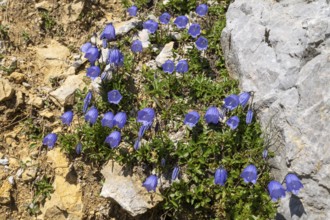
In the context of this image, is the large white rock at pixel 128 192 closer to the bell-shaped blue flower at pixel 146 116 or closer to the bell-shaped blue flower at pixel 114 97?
the bell-shaped blue flower at pixel 146 116

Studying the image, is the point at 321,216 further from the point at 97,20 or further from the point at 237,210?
the point at 97,20

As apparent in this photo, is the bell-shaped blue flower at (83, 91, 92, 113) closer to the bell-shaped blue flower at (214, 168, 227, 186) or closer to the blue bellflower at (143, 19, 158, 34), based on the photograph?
the blue bellflower at (143, 19, 158, 34)

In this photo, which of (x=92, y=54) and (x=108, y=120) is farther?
(x=92, y=54)

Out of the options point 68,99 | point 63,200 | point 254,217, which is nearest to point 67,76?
point 68,99

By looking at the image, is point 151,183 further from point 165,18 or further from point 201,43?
point 165,18

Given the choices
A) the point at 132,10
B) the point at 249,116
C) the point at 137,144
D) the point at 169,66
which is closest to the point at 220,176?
the point at 249,116

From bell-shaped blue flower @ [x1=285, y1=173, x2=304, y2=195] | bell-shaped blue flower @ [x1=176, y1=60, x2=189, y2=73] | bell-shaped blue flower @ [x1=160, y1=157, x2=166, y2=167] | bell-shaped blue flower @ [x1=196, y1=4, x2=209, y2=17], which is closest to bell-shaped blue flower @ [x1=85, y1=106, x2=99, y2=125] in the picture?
bell-shaped blue flower @ [x1=160, y1=157, x2=166, y2=167]
